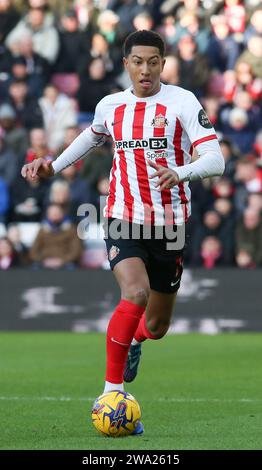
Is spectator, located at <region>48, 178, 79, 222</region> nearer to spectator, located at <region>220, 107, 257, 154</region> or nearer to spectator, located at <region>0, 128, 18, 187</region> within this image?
spectator, located at <region>0, 128, 18, 187</region>

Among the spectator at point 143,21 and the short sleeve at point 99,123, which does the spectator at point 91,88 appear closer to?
the spectator at point 143,21

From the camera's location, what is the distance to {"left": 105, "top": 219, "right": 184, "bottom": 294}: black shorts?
745 centimetres

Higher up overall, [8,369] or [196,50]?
[196,50]

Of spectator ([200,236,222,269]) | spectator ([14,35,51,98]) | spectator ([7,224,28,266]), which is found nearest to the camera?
spectator ([200,236,222,269])

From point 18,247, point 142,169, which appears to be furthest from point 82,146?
point 18,247

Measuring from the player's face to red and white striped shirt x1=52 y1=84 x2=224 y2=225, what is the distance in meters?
0.14

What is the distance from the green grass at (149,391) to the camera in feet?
22.2

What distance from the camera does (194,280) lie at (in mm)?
14938

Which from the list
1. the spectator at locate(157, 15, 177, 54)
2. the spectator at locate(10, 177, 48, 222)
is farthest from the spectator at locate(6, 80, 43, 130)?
the spectator at locate(157, 15, 177, 54)

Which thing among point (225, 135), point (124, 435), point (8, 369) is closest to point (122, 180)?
point (124, 435)

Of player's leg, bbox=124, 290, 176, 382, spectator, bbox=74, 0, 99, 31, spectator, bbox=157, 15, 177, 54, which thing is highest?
spectator, bbox=74, 0, 99, 31
